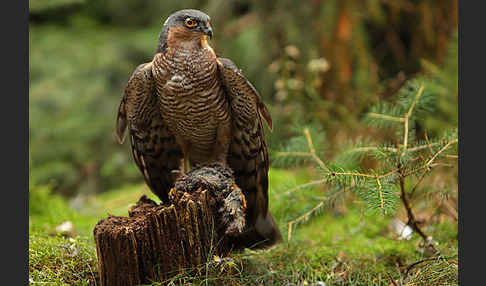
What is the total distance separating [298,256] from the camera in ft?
9.97

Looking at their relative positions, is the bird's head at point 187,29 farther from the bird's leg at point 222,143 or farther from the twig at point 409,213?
the twig at point 409,213

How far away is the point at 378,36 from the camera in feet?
19.2

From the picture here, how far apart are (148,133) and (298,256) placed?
1391mm

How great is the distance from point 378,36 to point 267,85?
172cm

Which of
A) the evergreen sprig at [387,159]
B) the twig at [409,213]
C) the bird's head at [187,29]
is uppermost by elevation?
the bird's head at [187,29]

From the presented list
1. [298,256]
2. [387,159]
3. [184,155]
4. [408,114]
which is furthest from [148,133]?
[408,114]

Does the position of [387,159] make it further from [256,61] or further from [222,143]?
[256,61]

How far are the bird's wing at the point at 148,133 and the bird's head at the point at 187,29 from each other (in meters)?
0.24

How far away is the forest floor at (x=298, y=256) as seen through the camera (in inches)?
97.0

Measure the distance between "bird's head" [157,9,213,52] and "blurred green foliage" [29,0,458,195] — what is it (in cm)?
182

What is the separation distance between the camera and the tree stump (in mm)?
2285

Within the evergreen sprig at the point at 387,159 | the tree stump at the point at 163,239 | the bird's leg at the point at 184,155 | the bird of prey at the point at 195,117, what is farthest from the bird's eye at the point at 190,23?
the evergreen sprig at the point at 387,159

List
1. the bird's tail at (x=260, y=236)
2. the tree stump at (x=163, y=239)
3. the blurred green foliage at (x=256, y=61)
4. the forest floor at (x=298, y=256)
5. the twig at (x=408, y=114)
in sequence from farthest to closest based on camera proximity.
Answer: the blurred green foliage at (x=256, y=61) < the bird's tail at (x=260, y=236) < the twig at (x=408, y=114) < the forest floor at (x=298, y=256) < the tree stump at (x=163, y=239)

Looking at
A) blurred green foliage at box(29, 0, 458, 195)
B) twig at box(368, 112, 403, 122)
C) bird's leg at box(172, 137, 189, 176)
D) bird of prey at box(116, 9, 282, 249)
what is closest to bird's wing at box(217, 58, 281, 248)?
bird of prey at box(116, 9, 282, 249)
